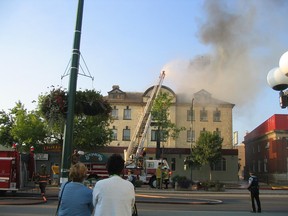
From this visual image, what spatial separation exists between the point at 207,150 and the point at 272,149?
394 inches

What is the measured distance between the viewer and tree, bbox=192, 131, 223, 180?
49.2 metres

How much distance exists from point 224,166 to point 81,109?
44.8 m

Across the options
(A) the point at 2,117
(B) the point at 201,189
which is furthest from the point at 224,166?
(A) the point at 2,117

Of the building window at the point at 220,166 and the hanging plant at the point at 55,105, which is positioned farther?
the building window at the point at 220,166

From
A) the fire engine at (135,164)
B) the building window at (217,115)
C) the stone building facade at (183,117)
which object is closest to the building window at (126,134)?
the stone building facade at (183,117)

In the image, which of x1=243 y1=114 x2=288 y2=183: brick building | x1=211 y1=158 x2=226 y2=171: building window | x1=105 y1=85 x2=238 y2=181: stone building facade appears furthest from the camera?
x1=105 y1=85 x2=238 y2=181: stone building facade

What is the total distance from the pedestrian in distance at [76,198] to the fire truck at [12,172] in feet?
48.9

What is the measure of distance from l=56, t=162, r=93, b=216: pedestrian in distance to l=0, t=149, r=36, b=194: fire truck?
587 inches

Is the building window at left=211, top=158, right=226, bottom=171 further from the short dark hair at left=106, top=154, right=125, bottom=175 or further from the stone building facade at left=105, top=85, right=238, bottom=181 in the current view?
the short dark hair at left=106, top=154, right=125, bottom=175

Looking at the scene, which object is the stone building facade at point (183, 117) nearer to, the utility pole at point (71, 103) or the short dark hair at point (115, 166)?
the utility pole at point (71, 103)

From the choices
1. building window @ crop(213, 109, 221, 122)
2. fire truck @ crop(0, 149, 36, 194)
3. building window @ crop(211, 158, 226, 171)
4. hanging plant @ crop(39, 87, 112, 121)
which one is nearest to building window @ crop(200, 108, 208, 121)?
building window @ crop(213, 109, 221, 122)

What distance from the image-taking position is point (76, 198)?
185 inches

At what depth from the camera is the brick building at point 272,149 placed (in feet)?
165

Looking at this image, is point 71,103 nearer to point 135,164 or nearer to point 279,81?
point 279,81
